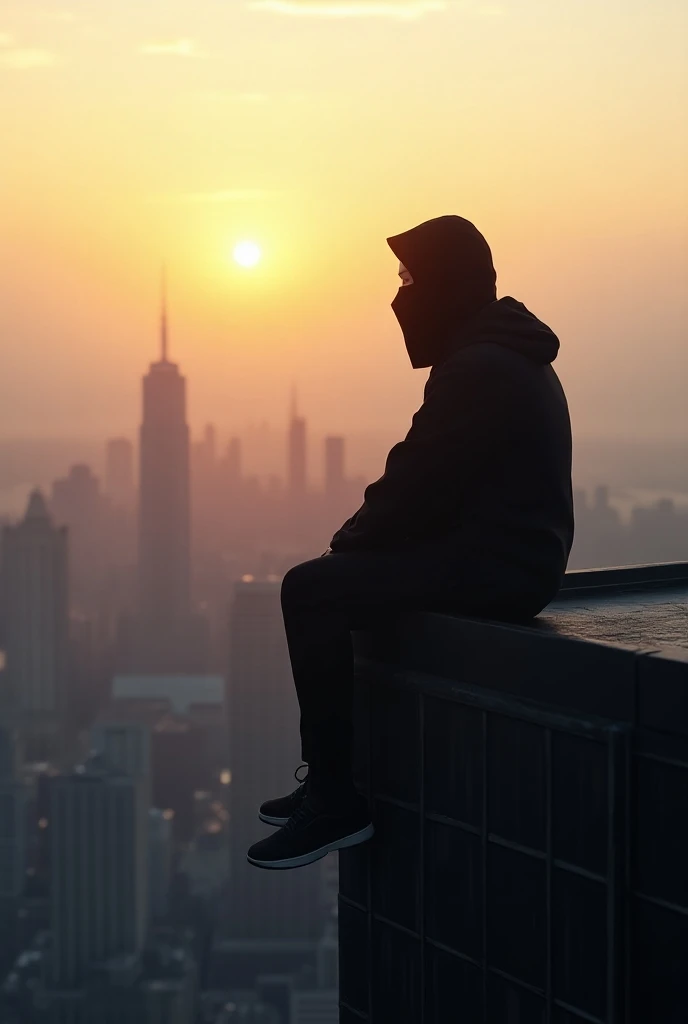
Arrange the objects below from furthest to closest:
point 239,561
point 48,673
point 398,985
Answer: point 239,561
point 48,673
point 398,985

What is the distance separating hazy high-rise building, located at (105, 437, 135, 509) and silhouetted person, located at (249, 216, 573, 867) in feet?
271

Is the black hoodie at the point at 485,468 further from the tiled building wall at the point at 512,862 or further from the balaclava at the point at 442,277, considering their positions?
the tiled building wall at the point at 512,862

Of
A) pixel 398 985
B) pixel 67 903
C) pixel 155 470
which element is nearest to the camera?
pixel 398 985

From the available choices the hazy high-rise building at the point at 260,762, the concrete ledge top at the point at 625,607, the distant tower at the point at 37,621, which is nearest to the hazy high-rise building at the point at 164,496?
the distant tower at the point at 37,621

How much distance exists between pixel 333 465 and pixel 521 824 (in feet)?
212

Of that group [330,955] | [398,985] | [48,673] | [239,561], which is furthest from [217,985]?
[398,985]

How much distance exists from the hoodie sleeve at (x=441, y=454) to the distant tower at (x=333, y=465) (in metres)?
63.5

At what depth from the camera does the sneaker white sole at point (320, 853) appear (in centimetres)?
267

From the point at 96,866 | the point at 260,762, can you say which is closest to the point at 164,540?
the point at 260,762

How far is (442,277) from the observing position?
2760mm

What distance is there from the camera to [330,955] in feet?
142

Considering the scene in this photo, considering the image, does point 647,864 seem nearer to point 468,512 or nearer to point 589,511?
point 468,512

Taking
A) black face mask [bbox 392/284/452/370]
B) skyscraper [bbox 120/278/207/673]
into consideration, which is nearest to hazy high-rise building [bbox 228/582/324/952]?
skyscraper [bbox 120/278/207/673]

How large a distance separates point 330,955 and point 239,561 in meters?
33.7
